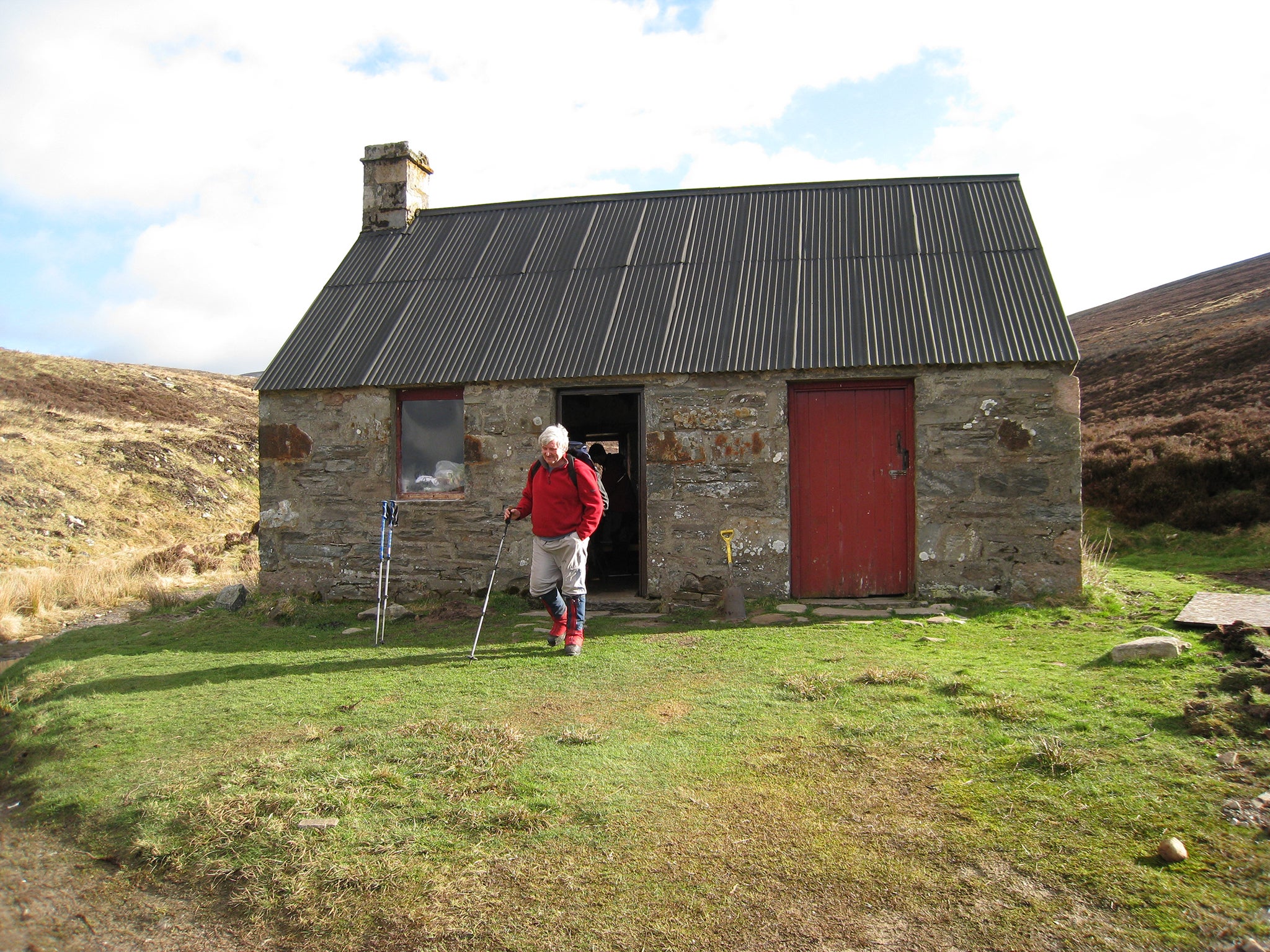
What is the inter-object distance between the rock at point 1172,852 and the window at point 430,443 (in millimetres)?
7717

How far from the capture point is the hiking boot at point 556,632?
727 cm

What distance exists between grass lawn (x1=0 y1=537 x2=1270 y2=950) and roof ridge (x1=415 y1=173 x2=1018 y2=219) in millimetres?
6373

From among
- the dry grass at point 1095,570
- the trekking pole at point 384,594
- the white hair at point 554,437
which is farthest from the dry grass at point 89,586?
the dry grass at point 1095,570

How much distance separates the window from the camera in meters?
9.73

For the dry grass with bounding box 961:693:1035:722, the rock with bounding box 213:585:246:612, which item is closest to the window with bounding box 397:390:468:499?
the rock with bounding box 213:585:246:612

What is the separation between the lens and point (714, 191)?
1143 centimetres

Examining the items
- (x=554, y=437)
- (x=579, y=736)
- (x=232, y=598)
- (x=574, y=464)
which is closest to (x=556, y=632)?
(x=574, y=464)

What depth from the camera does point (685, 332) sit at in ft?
30.7

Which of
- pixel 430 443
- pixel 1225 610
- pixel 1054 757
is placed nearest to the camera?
pixel 1054 757

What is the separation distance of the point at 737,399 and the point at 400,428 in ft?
13.2

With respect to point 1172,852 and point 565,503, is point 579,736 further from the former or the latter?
point 1172,852

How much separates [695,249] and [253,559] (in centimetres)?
980

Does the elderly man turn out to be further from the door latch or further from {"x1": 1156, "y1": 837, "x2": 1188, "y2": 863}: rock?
{"x1": 1156, "y1": 837, "x2": 1188, "y2": 863}: rock

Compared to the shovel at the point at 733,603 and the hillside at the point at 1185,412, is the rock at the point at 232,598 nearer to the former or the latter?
the shovel at the point at 733,603
